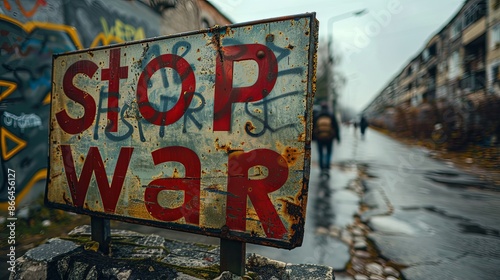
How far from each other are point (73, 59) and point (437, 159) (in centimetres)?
1261

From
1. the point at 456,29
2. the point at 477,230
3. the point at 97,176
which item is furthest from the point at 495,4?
the point at 97,176

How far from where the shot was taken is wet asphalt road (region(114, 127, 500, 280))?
267cm

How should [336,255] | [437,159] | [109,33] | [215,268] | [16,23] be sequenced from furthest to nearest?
1. [437,159]
2. [109,33]
3. [16,23]
4. [336,255]
5. [215,268]

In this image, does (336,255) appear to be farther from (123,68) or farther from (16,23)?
(16,23)

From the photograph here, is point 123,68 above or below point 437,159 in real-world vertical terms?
above

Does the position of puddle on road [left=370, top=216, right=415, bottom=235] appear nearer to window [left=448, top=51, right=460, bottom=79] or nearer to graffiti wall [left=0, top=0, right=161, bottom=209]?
graffiti wall [left=0, top=0, right=161, bottom=209]

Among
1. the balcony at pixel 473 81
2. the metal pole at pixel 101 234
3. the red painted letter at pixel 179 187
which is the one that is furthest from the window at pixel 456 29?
the metal pole at pixel 101 234

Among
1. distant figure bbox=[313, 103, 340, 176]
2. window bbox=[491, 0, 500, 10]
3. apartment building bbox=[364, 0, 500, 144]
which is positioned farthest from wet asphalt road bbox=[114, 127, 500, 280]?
window bbox=[491, 0, 500, 10]

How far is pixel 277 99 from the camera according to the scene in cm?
156

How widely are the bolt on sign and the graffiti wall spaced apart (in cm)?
243

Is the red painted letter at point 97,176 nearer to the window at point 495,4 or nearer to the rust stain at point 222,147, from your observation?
the rust stain at point 222,147

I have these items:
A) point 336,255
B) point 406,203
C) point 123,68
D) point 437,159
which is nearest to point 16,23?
point 123,68

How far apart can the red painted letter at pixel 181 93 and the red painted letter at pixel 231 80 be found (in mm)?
222

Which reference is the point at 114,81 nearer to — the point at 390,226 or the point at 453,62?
the point at 390,226
